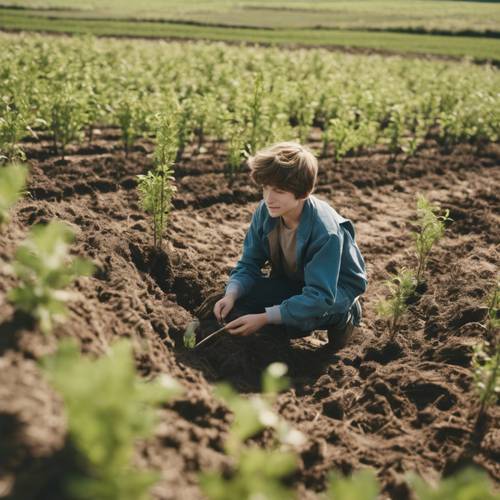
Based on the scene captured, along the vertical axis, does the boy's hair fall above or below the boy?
above

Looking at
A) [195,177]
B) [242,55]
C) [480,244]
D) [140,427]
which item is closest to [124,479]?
[140,427]

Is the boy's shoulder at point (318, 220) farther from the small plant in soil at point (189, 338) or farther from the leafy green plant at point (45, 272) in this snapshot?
the leafy green plant at point (45, 272)

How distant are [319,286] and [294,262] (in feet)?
1.50

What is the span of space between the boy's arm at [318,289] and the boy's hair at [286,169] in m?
0.40

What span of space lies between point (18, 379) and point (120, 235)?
2.79m

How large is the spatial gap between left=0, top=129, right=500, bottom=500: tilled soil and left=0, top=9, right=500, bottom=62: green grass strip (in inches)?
879

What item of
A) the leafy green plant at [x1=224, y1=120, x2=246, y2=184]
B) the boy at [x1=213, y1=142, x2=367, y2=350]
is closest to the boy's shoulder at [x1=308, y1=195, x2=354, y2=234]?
the boy at [x1=213, y1=142, x2=367, y2=350]

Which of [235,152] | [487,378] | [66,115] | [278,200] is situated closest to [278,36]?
[66,115]

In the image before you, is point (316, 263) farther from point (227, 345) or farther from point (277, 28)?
point (277, 28)

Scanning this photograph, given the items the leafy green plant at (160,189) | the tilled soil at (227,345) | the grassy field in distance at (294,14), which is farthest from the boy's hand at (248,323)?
the grassy field in distance at (294,14)

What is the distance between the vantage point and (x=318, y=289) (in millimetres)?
3855

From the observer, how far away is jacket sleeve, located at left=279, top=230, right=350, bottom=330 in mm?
3820

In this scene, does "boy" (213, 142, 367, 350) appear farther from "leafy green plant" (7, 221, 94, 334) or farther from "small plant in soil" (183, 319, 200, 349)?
"leafy green plant" (7, 221, 94, 334)

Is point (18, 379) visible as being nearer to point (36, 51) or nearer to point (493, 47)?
point (36, 51)
